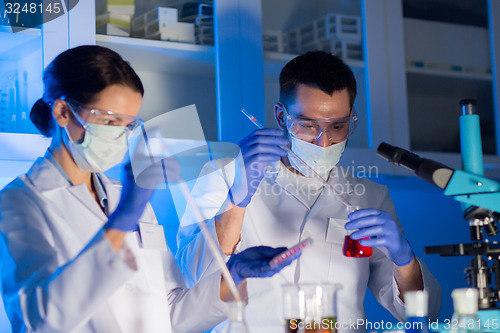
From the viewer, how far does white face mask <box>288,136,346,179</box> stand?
1.92m

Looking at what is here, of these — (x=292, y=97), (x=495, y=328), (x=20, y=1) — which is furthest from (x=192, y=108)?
(x=495, y=328)

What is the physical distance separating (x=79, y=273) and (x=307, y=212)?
102 cm

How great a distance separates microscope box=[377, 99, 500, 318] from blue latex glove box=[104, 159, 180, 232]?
52cm

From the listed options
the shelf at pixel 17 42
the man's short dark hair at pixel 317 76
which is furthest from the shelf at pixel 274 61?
the shelf at pixel 17 42

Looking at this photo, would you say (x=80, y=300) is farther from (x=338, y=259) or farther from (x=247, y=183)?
(x=338, y=259)

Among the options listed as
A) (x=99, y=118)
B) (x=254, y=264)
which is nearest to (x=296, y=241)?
(x=254, y=264)

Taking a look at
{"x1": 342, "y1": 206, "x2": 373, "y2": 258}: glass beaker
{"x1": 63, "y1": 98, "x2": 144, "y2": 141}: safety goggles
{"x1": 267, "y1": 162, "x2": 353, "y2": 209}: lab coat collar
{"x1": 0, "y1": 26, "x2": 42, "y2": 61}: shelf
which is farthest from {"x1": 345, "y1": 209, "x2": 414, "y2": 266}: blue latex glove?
{"x1": 0, "y1": 26, "x2": 42, "y2": 61}: shelf

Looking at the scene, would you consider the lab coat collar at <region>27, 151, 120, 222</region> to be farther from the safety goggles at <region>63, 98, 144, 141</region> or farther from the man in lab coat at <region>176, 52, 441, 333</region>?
the man in lab coat at <region>176, 52, 441, 333</region>

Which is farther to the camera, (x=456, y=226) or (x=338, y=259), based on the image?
(x=456, y=226)

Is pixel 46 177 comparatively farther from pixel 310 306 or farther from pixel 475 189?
pixel 475 189

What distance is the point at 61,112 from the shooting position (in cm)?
150

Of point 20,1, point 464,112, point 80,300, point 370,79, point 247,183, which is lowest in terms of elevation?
point 80,300

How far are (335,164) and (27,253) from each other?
108 cm

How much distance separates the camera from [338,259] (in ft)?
6.50
